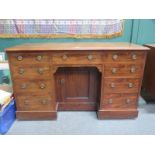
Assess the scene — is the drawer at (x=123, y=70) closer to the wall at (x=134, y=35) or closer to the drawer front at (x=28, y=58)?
Result: the drawer front at (x=28, y=58)

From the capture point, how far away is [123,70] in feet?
5.37

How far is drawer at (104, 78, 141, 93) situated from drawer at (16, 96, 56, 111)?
0.63 m

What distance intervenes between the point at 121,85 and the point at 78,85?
519 mm

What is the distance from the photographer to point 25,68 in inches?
63.3

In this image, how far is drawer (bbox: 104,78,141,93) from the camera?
168 cm

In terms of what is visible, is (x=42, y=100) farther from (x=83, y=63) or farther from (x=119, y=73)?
(x=119, y=73)

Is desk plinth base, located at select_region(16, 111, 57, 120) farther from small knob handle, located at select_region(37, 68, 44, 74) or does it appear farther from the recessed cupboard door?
small knob handle, located at select_region(37, 68, 44, 74)

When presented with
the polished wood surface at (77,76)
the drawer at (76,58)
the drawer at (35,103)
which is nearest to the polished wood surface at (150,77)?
the polished wood surface at (77,76)

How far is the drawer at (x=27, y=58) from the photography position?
1.55 meters

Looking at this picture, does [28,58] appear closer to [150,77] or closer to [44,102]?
[44,102]

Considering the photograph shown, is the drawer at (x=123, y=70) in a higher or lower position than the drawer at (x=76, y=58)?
lower

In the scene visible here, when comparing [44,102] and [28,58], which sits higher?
[28,58]

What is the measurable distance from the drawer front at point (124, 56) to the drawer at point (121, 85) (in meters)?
0.22

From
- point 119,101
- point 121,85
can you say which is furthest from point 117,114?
point 121,85
